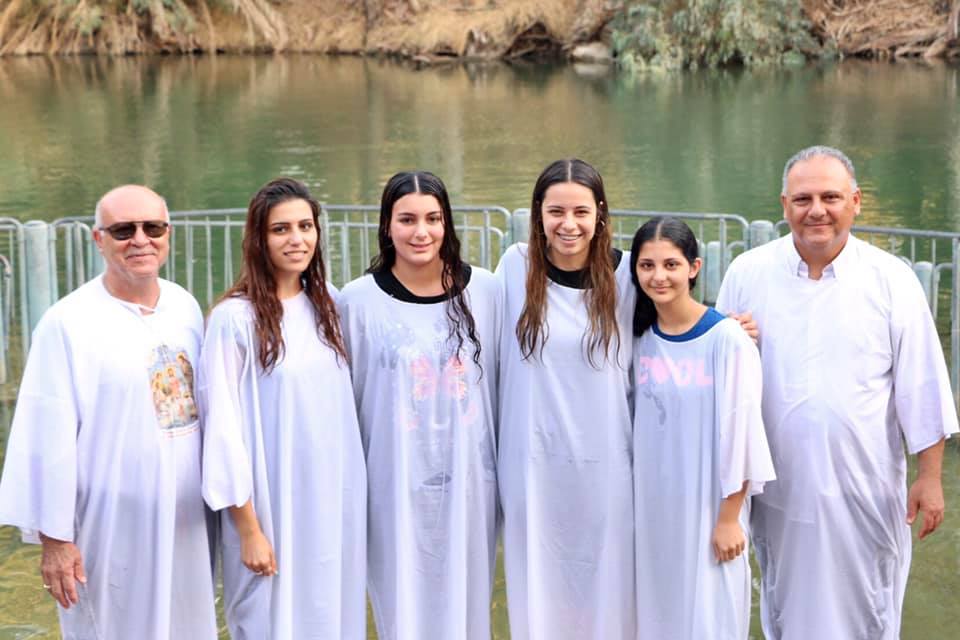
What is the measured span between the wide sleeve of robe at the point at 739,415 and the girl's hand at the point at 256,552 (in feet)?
4.62

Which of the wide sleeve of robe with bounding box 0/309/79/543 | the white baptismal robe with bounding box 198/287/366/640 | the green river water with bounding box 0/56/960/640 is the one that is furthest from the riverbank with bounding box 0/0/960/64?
the wide sleeve of robe with bounding box 0/309/79/543

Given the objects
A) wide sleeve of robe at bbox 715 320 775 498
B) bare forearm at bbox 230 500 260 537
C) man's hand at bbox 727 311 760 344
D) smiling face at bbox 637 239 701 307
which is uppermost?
smiling face at bbox 637 239 701 307

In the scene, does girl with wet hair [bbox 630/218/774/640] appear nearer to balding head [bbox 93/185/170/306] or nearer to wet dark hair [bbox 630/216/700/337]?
wet dark hair [bbox 630/216/700/337]

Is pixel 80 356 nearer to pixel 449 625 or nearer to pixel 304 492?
pixel 304 492

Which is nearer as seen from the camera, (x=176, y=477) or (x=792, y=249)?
(x=176, y=477)

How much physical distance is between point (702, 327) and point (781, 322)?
0.31m

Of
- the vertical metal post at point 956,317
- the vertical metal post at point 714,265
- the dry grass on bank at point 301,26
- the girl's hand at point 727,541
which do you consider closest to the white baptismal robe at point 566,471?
the girl's hand at point 727,541

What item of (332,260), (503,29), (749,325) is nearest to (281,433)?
(749,325)

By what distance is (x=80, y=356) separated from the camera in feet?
12.1

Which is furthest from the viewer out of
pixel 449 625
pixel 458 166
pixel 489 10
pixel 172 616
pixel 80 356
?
pixel 489 10

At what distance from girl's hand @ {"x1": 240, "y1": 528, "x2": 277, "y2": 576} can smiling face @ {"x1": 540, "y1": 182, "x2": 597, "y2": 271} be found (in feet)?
4.25

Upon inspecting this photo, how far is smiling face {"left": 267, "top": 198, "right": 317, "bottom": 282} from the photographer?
3.93 m

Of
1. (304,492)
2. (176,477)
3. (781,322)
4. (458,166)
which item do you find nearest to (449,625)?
(304,492)

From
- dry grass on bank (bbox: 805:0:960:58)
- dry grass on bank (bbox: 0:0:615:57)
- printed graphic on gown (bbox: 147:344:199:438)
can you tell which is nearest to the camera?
printed graphic on gown (bbox: 147:344:199:438)
